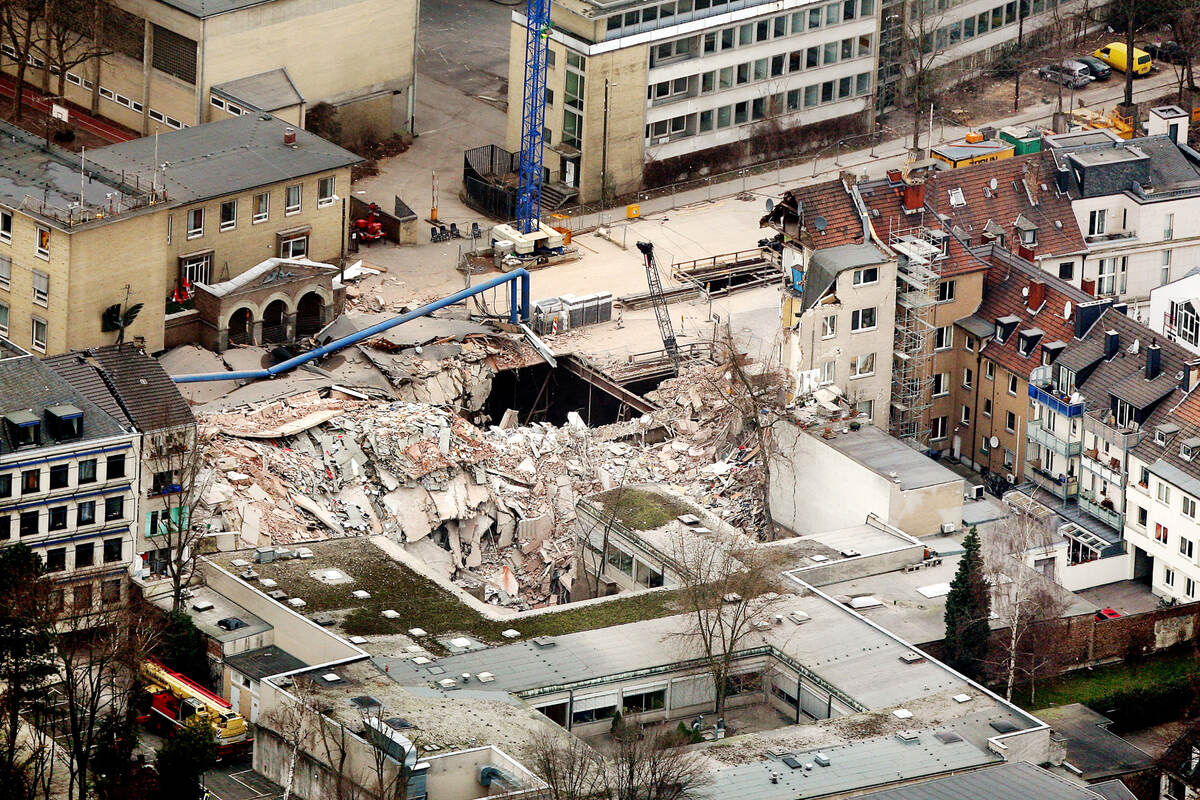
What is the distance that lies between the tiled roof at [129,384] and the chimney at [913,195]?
39.2 metres

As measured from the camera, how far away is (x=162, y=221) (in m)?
142

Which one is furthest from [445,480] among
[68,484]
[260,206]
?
[260,206]

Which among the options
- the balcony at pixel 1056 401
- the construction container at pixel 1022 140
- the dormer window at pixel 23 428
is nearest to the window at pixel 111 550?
the dormer window at pixel 23 428

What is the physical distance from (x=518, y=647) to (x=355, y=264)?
153ft

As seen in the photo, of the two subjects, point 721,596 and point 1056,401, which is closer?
point 721,596

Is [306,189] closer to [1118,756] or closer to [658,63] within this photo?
[658,63]

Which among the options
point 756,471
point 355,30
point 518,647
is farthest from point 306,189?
point 518,647

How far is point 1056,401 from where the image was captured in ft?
444

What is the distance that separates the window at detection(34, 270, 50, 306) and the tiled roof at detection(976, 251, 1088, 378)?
147ft

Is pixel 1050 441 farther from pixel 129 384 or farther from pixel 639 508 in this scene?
pixel 129 384

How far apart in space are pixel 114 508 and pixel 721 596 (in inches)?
987

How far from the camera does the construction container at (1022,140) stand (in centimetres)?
16138

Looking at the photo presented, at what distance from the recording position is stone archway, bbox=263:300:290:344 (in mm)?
149000

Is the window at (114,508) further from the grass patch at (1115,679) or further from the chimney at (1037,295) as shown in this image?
the chimney at (1037,295)
